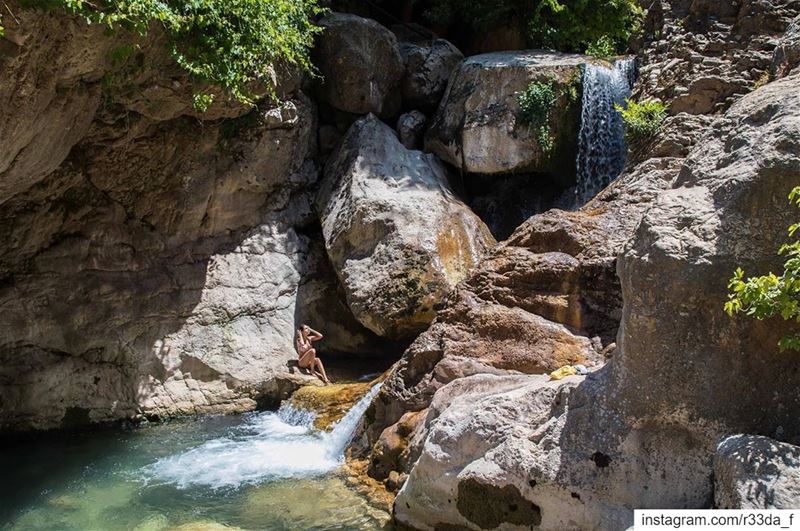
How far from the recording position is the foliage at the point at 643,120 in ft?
30.2

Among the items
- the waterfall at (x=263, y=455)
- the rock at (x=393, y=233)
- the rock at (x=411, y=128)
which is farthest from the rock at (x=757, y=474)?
the rock at (x=411, y=128)

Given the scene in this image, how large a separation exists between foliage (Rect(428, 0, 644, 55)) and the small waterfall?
3.05 m

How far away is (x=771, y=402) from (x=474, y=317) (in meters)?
3.82

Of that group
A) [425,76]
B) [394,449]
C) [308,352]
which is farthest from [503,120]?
[394,449]

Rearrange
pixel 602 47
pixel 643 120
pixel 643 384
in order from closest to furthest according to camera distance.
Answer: pixel 643 384 < pixel 643 120 < pixel 602 47

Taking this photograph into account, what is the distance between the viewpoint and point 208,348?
11734 mm

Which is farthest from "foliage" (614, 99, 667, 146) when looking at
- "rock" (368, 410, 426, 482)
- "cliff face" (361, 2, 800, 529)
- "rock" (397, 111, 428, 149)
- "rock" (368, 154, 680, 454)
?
"rock" (397, 111, 428, 149)

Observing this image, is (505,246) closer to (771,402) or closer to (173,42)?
(771,402)

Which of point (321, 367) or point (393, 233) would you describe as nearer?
point (393, 233)

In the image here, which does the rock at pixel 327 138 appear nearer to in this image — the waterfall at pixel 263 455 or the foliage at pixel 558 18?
the foliage at pixel 558 18

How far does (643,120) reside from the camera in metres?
9.34

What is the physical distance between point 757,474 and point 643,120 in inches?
256

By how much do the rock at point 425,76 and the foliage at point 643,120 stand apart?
19.0ft

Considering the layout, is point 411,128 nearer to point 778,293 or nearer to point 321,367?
point 321,367
